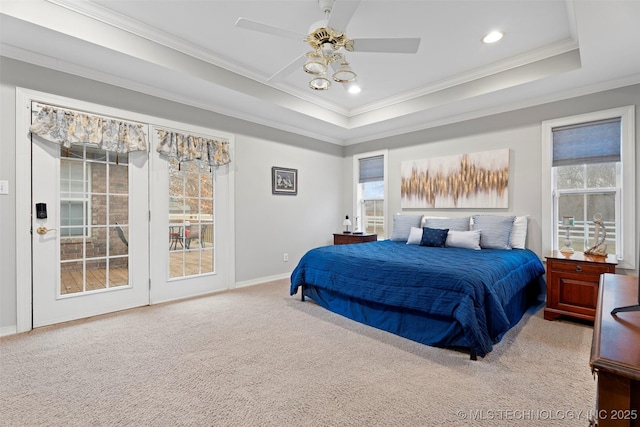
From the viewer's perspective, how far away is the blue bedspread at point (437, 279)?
227 centimetres

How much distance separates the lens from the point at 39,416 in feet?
5.40

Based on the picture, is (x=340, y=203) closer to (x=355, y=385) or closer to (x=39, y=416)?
(x=355, y=385)

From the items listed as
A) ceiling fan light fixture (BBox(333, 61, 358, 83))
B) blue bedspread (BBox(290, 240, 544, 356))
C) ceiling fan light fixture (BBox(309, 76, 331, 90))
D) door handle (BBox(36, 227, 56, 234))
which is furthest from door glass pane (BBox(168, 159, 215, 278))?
ceiling fan light fixture (BBox(333, 61, 358, 83))

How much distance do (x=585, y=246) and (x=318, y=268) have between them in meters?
3.11

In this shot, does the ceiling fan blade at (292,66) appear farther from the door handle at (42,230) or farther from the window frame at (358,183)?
the window frame at (358,183)

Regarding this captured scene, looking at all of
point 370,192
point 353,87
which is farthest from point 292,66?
point 370,192

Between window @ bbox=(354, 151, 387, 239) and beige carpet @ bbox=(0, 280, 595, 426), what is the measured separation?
284 centimetres

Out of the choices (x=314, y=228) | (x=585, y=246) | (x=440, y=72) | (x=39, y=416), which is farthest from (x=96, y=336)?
(x=585, y=246)

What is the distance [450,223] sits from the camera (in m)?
4.21

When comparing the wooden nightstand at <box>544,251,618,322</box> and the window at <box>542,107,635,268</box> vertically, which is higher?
the window at <box>542,107,635,268</box>

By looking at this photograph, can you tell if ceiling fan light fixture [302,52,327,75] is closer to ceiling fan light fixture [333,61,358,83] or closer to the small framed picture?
ceiling fan light fixture [333,61,358,83]

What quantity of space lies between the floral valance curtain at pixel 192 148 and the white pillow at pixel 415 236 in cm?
276

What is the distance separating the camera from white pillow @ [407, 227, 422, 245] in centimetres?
416

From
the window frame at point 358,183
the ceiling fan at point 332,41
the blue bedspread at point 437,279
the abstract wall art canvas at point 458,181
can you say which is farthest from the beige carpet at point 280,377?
the window frame at point 358,183
